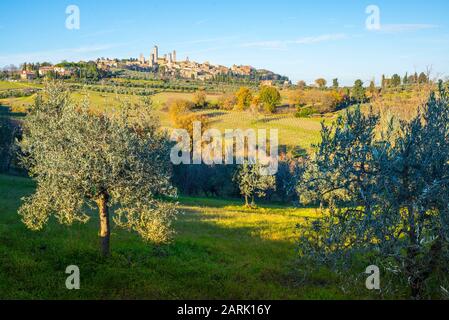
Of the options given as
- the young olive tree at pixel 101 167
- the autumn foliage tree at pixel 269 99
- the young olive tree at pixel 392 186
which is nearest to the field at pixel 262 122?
the autumn foliage tree at pixel 269 99

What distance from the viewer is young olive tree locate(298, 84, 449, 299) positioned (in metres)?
11.7

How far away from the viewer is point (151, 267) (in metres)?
18.7

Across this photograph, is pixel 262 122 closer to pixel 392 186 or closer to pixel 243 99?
pixel 243 99

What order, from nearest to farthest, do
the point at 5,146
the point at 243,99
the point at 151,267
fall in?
1. the point at 151,267
2. the point at 5,146
3. the point at 243,99

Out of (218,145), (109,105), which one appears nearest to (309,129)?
(218,145)

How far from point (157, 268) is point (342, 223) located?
9887 millimetres

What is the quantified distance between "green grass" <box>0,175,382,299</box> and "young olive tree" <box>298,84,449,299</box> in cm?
376

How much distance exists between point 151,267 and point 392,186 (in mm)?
12257

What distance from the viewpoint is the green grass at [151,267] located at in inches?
604

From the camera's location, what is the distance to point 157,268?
18438 mm

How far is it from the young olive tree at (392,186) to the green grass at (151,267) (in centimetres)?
376

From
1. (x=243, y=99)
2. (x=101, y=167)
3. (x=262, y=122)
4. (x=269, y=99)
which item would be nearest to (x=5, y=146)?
(x=101, y=167)

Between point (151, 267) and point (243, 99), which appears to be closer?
point (151, 267)

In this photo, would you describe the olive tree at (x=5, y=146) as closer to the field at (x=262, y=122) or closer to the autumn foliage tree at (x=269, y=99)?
the field at (x=262, y=122)
